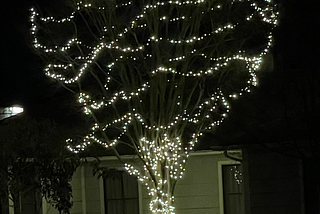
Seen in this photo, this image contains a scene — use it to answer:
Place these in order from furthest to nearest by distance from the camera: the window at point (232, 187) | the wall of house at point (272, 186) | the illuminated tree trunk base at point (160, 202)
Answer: the window at point (232, 187), the wall of house at point (272, 186), the illuminated tree trunk base at point (160, 202)

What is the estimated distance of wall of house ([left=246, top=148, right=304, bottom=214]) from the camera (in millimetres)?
11836

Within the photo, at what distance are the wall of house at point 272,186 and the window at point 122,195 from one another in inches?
137

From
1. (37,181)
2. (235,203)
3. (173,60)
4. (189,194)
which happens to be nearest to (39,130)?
(37,181)

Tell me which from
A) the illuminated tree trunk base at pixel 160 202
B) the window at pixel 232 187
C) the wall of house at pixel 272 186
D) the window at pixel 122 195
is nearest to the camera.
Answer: the illuminated tree trunk base at pixel 160 202

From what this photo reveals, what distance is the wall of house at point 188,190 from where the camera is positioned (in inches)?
547

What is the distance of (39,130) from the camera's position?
10961mm

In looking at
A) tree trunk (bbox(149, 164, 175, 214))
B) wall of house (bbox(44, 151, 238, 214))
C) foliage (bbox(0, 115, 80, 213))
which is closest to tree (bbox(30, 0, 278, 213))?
tree trunk (bbox(149, 164, 175, 214))

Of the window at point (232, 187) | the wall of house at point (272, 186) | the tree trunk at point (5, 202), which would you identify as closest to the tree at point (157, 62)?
the wall of house at point (272, 186)

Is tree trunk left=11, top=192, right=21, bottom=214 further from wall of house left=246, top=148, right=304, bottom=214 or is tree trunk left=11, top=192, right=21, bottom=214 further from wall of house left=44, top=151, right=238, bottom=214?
wall of house left=246, top=148, right=304, bottom=214

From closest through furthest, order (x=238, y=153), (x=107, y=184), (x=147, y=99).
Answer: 1. (x=147, y=99)
2. (x=238, y=153)
3. (x=107, y=184)

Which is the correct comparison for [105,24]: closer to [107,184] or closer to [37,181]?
[37,181]

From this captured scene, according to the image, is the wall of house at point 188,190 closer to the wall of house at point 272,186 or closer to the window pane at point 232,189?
the window pane at point 232,189

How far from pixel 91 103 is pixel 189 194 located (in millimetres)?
4347

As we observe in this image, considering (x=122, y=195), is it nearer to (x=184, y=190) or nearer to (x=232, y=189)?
(x=184, y=190)
